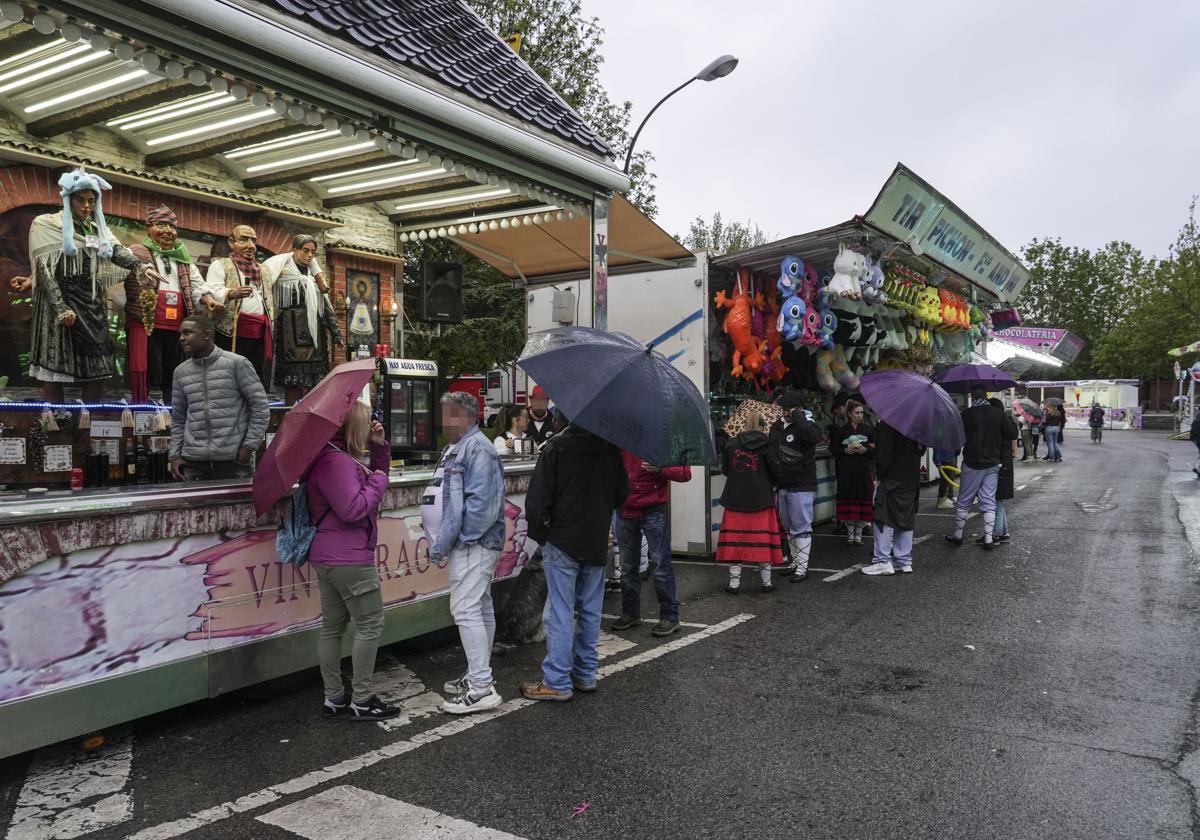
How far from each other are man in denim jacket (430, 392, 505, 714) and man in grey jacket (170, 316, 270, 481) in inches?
61.0

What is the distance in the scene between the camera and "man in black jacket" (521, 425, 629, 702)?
4.88m

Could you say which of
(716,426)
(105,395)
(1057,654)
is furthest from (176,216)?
(1057,654)

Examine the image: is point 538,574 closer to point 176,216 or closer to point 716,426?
point 716,426

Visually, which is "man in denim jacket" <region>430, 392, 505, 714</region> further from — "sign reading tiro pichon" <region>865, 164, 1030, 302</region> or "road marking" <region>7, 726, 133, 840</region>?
"sign reading tiro pichon" <region>865, 164, 1030, 302</region>

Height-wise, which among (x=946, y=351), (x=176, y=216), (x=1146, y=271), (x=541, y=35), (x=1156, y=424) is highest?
(x=541, y=35)

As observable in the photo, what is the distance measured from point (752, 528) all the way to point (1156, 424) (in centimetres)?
4907

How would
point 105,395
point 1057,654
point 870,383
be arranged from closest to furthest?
1. point 1057,654
2. point 105,395
3. point 870,383

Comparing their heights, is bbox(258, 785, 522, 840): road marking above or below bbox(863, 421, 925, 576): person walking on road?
below

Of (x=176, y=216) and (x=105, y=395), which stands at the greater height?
(x=176, y=216)

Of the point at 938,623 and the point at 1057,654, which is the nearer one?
the point at 1057,654

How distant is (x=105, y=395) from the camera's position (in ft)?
23.5

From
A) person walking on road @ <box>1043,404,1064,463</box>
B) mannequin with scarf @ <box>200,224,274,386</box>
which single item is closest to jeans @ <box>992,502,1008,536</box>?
mannequin with scarf @ <box>200,224,274,386</box>

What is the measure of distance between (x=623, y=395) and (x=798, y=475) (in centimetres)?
430

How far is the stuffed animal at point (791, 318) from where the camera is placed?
988 centimetres
